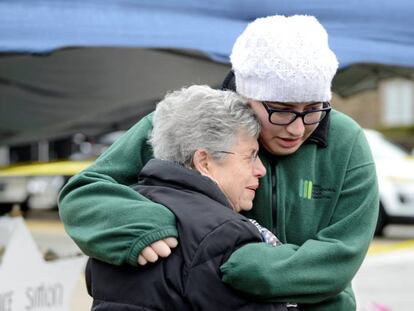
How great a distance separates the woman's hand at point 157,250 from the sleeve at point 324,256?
134mm

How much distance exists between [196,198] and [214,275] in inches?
8.2

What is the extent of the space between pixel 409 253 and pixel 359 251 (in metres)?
9.38

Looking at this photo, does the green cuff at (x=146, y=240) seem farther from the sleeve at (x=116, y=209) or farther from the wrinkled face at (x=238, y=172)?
the wrinkled face at (x=238, y=172)

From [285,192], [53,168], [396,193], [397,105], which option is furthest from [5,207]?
[397,105]

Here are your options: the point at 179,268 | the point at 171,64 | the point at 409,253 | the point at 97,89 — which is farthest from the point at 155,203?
the point at 409,253

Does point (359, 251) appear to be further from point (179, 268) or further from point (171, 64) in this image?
point (171, 64)

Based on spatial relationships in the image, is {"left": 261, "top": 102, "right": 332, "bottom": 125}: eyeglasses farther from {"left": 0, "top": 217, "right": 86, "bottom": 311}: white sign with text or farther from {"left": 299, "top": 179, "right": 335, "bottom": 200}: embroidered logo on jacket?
{"left": 0, "top": 217, "right": 86, "bottom": 311}: white sign with text

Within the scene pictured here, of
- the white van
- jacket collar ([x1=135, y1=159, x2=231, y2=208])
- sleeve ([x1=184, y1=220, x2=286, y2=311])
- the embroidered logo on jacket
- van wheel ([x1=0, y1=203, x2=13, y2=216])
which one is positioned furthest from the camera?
van wheel ([x1=0, y1=203, x2=13, y2=216])

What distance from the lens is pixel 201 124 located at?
7.71 ft

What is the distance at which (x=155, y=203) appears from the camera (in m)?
2.32

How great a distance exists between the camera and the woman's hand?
87.3 inches

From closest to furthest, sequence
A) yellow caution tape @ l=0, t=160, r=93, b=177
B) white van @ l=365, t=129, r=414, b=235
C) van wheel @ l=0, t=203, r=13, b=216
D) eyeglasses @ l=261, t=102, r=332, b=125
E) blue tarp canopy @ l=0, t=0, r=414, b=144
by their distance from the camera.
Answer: eyeglasses @ l=261, t=102, r=332, b=125, blue tarp canopy @ l=0, t=0, r=414, b=144, white van @ l=365, t=129, r=414, b=235, yellow caution tape @ l=0, t=160, r=93, b=177, van wheel @ l=0, t=203, r=13, b=216

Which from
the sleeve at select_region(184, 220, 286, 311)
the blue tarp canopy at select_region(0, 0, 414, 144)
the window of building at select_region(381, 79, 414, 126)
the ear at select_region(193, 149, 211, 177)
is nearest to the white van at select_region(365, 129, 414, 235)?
the blue tarp canopy at select_region(0, 0, 414, 144)

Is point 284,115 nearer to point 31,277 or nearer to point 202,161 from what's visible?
point 202,161
